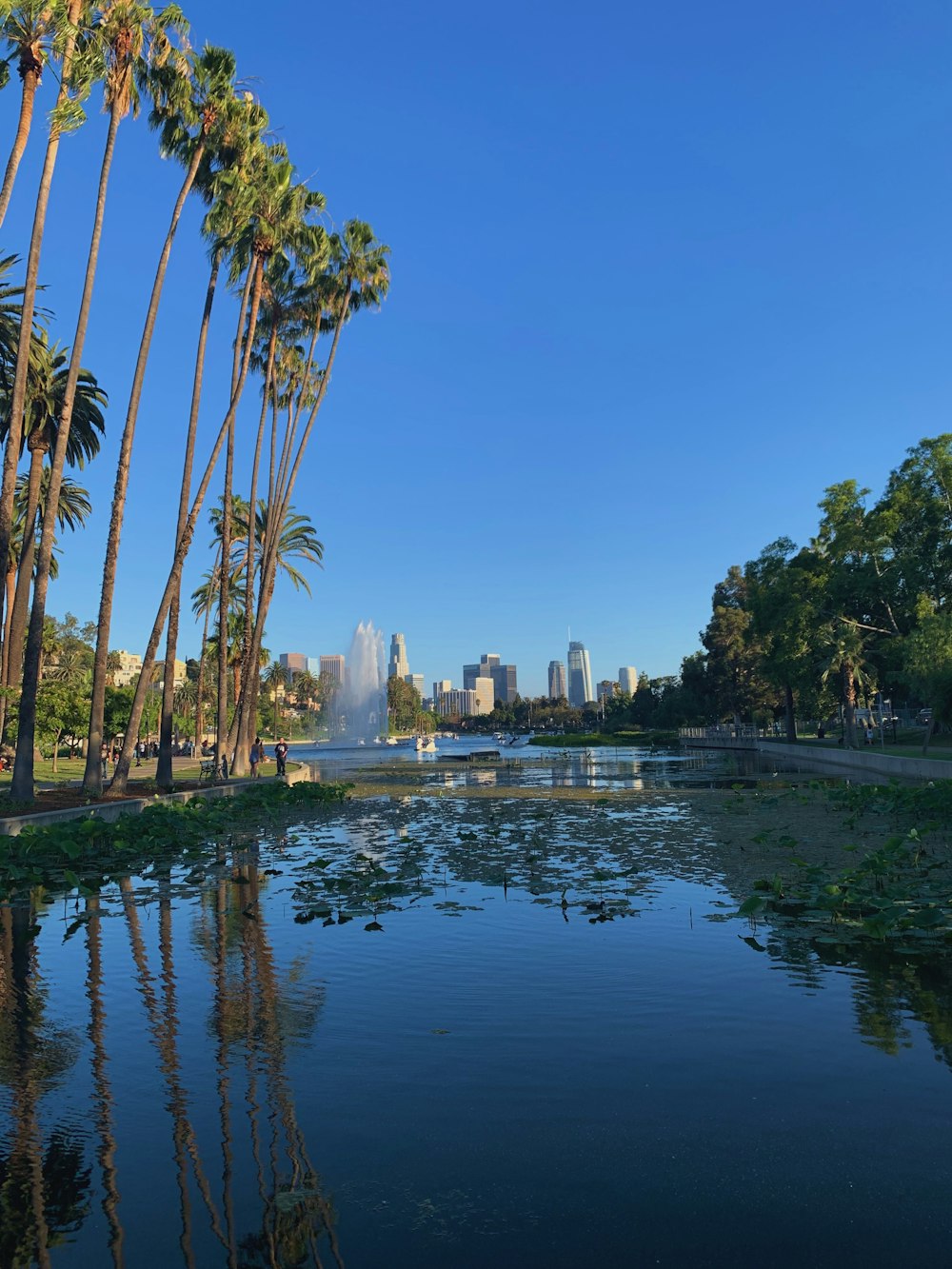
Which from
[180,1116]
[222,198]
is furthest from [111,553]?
[180,1116]

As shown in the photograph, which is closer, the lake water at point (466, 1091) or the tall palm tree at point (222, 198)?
the lake water at point (466, 1091)

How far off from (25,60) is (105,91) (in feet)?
9.14

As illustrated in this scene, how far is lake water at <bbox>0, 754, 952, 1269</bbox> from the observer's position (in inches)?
158

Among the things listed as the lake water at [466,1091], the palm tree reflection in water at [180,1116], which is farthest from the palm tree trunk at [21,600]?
the palm tree reflection in water at [180,1116]

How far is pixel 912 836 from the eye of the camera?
14570 millimetres

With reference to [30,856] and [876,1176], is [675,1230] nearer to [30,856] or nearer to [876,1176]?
[876,1176]

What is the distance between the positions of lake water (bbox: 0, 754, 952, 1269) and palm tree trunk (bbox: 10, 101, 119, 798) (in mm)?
11952

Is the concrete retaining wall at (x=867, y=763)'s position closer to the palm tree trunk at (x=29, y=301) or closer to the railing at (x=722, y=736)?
the railing at (x=722, y=736)

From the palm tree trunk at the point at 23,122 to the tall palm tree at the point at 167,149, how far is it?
17.0ft

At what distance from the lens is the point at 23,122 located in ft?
74.2

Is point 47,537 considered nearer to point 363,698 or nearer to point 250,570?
point 250,570

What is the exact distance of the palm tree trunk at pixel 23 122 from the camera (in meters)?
22.6

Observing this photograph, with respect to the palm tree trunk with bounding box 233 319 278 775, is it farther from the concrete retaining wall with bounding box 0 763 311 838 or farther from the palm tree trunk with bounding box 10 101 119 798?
the palm tree trunk with bounding box 10 101 119 798

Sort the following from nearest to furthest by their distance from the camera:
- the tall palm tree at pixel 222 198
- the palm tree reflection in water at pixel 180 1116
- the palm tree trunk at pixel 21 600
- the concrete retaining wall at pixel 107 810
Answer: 1. the palm tree reflection in water at pixel 180 1116
2. the concrete retaining wall at pixel 107 810
3. the tall palm tree at pixel 222 198
4. the palm tree trunk at pixel 21 600
